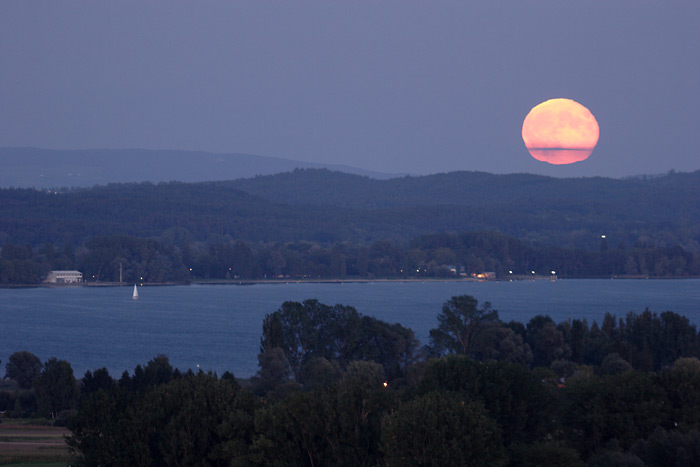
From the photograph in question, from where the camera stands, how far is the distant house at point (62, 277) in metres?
120

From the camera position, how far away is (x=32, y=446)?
2264 centimetres

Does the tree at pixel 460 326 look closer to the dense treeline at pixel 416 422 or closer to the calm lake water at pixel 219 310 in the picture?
the calm lake water at pixel 219 310

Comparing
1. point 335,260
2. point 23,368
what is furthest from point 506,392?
→ point 335,260

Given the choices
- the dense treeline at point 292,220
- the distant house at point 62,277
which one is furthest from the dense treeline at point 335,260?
the dense treeline at point 292,220

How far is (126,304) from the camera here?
9325 centimetres

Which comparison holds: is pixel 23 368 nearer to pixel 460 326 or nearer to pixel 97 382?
pixel 97 382

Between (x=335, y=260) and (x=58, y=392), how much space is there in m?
102

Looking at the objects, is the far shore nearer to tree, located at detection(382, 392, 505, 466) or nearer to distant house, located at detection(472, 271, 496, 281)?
distant house, located at detection(472, 271, 496, 281)

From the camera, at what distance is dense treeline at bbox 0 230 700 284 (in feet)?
405

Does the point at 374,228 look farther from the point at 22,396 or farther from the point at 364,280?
the point at 22,396

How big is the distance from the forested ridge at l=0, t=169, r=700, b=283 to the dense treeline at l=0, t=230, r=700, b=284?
0.61 ft

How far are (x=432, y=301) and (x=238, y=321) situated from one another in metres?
27.2

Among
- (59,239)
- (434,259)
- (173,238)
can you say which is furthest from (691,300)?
(59,239)

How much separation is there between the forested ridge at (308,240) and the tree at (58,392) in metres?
90.7
